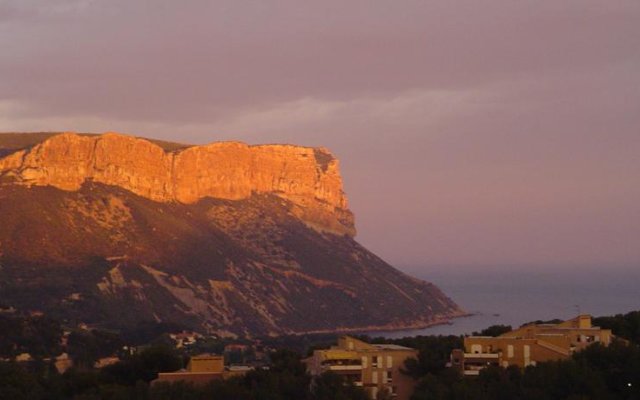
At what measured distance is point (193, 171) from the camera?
489 feet

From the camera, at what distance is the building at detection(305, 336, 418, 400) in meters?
48.9

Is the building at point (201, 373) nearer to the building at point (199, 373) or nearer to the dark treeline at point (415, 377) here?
the building at point (199, 373)

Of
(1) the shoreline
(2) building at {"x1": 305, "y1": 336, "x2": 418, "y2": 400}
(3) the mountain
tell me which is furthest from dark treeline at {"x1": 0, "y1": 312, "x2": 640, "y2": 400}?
(1) the shoreline

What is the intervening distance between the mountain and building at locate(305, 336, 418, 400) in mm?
55246

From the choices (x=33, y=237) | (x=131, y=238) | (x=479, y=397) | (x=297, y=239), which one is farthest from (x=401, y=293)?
(x=479, y=397)

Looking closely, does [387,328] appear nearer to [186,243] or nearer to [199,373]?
[186,243]

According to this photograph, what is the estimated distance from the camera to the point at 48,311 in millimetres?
105875

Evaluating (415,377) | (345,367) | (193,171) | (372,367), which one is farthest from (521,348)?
(193,171)

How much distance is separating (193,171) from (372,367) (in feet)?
329

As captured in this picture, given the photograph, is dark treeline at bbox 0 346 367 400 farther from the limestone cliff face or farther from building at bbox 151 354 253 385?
the limestone cliff face

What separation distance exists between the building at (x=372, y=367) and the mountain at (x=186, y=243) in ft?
181

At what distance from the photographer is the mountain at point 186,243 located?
118m

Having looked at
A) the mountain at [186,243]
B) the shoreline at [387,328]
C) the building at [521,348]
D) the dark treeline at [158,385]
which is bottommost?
the dark treeline at [158,385]

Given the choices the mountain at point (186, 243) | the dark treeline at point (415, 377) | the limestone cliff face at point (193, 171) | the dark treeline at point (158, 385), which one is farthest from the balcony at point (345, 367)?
the limestone cliff face at point (193, 171)
